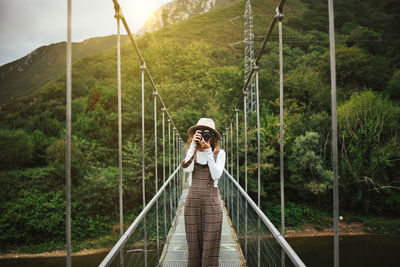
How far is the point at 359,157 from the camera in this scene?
1144 cm

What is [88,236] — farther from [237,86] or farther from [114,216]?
[237,86]

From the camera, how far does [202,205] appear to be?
161 centimetres

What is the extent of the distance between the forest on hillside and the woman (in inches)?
374

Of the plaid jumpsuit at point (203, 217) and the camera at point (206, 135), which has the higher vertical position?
the camera at point (206, 135)

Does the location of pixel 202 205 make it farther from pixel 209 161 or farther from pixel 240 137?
pixel 240 137

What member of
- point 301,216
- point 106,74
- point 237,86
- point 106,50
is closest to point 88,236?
point 301,216

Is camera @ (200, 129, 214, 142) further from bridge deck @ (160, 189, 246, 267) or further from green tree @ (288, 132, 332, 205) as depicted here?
green tree @ (288, 132, 332, 205)

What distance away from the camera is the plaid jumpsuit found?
161 centimetres

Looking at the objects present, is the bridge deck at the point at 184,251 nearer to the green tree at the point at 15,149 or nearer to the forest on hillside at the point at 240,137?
the forest on hillside at the point at 240,137

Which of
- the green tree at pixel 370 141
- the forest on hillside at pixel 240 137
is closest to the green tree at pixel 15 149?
the forest on hillside at pixel 240 137

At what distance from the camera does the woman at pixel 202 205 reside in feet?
5.27

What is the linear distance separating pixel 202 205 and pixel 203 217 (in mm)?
71

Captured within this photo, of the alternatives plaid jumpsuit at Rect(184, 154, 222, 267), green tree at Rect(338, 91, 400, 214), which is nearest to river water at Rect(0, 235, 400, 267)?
green tree at Rect(338, 91, 400, 214)

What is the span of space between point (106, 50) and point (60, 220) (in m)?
18.6
